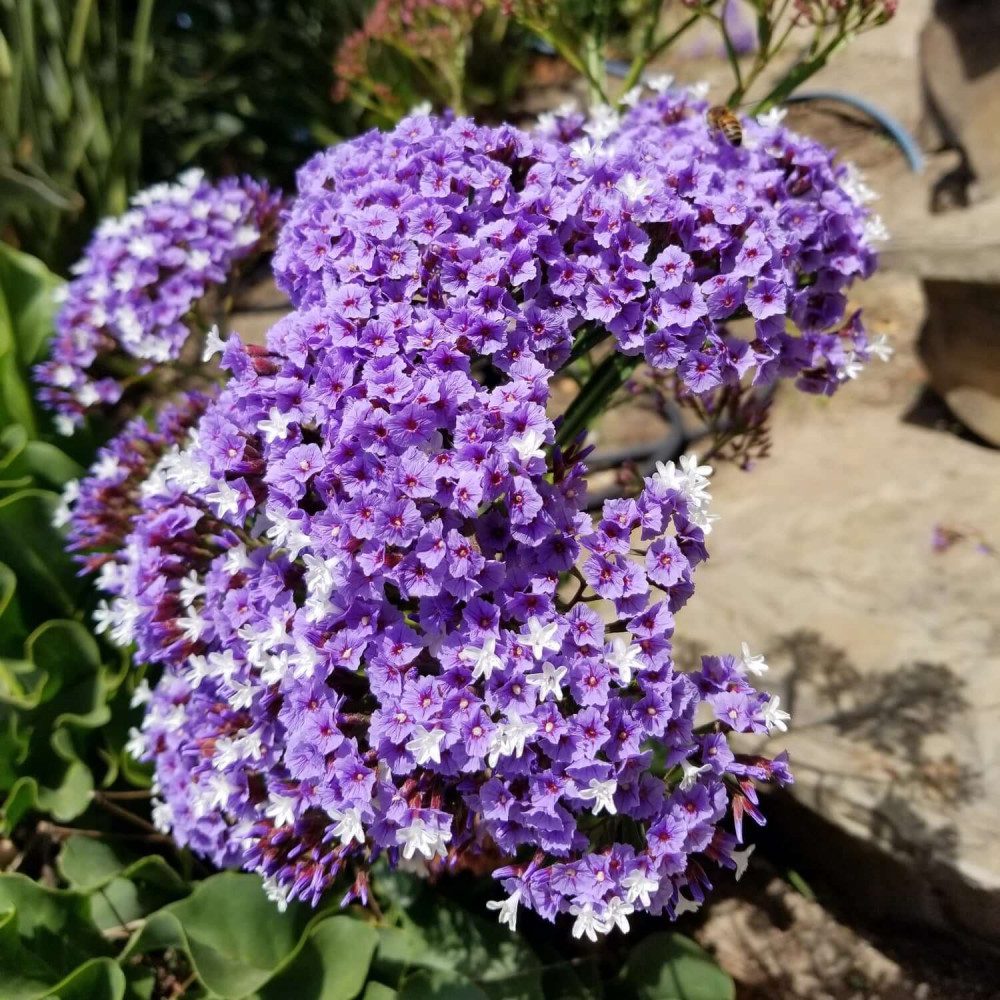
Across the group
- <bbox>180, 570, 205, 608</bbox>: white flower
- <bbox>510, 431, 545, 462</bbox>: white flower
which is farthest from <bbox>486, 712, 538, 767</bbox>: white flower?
<bbox>180, 570, 205, 608</bbox>: white flower

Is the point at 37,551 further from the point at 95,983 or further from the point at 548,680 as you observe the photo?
the point at 548,680

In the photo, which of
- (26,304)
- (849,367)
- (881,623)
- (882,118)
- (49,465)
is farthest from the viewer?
(882,118)

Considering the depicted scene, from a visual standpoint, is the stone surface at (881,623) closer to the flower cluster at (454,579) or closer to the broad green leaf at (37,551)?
the flower cluster at (454,579)

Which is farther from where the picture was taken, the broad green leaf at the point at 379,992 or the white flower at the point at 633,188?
the broad green leaf at the point at 379,992

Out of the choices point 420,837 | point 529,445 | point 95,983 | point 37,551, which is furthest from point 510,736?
point 37,551

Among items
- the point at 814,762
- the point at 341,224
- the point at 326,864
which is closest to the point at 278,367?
the point at 341,224

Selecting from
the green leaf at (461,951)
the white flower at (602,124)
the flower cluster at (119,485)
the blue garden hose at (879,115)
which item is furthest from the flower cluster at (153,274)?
the blue garden hose at (879,115)
